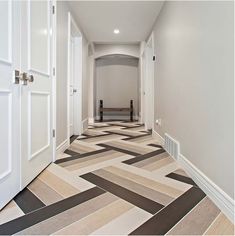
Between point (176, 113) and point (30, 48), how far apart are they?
1.71 meters

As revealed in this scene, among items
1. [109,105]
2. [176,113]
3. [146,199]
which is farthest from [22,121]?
[109,105]

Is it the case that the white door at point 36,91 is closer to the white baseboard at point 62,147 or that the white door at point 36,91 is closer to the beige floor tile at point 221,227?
the white baseboard at point 62,147

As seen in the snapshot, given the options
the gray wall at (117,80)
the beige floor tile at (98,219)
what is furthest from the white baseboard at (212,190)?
the gray wall at (117,80)

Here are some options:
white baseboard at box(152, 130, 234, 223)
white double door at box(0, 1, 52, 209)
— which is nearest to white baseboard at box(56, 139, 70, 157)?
white double door at box(0, 1, 52, 209)

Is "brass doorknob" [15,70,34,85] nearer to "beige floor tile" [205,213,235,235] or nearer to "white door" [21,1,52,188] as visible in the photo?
"white door" [21,1,52,188]

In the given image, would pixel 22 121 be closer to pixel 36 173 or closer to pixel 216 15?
pixel 36 173

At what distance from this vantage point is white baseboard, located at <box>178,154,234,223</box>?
1.26 m

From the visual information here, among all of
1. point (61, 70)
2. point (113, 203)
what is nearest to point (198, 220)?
point (113, 203)

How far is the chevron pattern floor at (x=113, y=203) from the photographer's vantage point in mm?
1169

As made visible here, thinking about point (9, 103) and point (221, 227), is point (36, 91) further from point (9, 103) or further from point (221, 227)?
point (221, 227)

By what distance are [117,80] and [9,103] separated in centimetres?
630

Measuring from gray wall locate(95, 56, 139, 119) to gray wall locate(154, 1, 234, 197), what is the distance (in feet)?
15.5

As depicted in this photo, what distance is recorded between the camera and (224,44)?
1.34 meters

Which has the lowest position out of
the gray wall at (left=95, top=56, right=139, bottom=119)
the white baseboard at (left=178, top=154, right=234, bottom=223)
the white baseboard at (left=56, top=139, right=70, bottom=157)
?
the white baseboard at (left=178, top=154, right=234, bottom=223)
